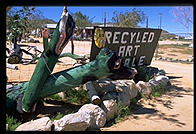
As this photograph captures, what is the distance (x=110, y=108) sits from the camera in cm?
477

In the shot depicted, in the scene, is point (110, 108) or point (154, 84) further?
point (154, 84)

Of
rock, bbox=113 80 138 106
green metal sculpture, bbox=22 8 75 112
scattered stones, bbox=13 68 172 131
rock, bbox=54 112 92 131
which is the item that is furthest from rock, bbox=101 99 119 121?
green metal sculpture, bbox=22 8 75 112

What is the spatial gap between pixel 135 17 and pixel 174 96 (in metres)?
Result: 10.1

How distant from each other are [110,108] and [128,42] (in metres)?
3.02

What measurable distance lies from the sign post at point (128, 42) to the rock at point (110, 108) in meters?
1.70

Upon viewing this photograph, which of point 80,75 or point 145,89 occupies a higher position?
point 80,75

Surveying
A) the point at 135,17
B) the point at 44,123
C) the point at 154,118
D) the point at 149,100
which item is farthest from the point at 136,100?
the point at 135,17

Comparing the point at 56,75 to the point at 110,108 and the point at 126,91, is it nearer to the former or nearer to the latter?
the point at 110,108

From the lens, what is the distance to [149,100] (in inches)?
243

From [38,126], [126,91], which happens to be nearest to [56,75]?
[38,126]

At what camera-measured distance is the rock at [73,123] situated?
149 inches

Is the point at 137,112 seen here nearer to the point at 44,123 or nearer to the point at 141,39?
the point at 44,123

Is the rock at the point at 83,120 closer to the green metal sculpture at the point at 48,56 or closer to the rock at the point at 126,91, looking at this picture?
the green metal sculpture at the point at 48,56

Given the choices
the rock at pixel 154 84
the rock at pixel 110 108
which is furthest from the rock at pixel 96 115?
the rock at pixel 154 84
